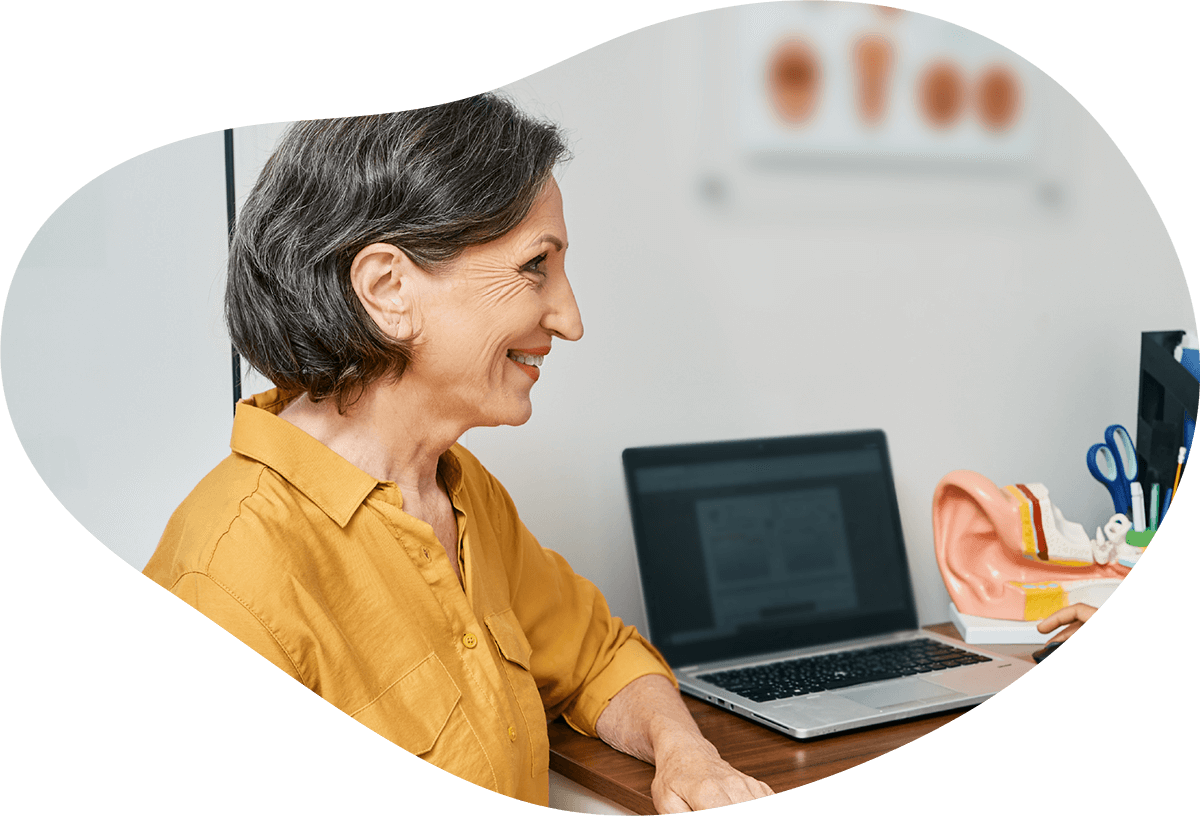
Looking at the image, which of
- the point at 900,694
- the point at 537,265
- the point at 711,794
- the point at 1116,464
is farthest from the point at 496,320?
the point at 1116,464

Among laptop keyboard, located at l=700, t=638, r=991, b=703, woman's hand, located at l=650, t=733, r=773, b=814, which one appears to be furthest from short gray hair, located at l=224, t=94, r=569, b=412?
laptop keyboard, located at l=700, t=638, r=991, b=703

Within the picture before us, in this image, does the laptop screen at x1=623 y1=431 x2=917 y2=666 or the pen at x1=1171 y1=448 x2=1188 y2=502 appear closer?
the pen at x1=1171 y1=448 x2=1188 y2=502

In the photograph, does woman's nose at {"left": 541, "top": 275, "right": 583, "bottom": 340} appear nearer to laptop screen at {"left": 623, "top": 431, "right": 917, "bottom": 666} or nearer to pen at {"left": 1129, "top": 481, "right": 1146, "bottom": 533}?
laptop screen at {"left": 623, "top": 431, "right": 917, "bottom": 666}

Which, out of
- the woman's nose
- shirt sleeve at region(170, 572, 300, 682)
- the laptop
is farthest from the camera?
the laptop

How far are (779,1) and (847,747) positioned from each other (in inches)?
17.4

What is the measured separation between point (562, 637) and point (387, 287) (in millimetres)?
298

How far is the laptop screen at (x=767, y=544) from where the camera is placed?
822mm

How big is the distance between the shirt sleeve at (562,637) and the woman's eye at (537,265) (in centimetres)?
20

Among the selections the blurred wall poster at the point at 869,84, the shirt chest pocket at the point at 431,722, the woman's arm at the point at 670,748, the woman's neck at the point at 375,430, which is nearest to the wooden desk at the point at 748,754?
the woman's arm at the point at 670,748

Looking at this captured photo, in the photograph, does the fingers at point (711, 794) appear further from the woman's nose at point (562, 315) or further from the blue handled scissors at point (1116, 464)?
the blue handled scissors at point (1116, 464)

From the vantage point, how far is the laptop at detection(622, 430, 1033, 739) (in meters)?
0.77

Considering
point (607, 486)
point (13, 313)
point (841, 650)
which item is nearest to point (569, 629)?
point (607, 486)

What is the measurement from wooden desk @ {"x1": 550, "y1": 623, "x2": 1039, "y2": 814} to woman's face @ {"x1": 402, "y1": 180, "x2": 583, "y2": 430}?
0.23 metres

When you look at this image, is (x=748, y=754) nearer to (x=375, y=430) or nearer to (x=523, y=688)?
(x=523, y=688)
